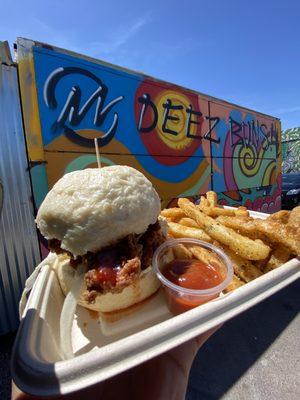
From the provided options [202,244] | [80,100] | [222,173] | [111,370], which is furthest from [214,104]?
[111,370]

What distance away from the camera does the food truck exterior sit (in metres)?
2.91

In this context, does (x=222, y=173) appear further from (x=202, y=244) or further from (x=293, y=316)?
(x=202, y=244)

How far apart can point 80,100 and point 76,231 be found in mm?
2551

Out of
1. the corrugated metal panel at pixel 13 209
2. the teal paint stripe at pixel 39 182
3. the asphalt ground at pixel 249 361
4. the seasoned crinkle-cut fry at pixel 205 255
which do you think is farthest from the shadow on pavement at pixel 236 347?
the teal paint stripe at pixel 39 182

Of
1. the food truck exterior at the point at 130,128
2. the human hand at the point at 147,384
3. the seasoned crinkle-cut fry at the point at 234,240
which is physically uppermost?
the food truck exterior at the point at 130,128

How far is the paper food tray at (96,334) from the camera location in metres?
0.84

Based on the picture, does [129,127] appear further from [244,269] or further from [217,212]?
[244,269]

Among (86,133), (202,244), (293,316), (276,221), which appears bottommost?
(293,316)

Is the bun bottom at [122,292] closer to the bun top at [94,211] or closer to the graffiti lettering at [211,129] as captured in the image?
the bun top at [94,211]

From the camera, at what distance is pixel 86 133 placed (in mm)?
3340

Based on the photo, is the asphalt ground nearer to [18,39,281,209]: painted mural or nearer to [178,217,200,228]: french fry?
[178,217,200,228]: french fry

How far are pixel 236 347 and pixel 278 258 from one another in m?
1.70

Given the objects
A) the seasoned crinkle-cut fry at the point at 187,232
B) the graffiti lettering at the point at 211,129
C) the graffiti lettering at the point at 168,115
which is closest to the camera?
the seasoned crinkle-cut fry at the point at 187,232

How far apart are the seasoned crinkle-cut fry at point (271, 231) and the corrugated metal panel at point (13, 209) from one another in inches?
88.3
